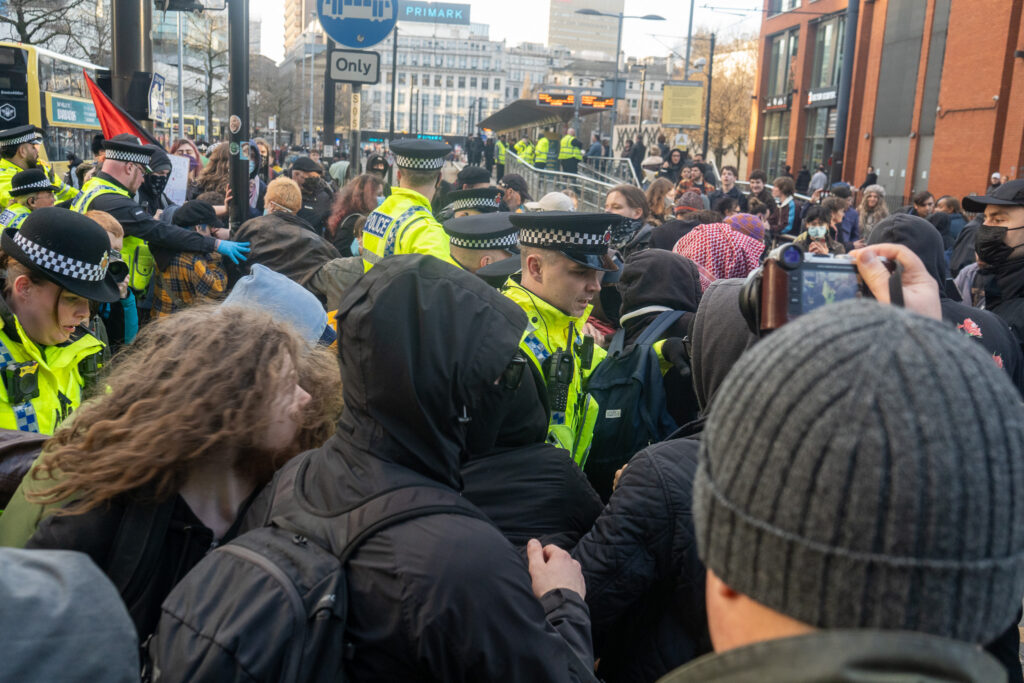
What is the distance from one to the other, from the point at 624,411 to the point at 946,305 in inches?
55.2

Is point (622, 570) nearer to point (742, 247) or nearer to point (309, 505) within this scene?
point (309, 505)

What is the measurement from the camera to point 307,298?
3604mm

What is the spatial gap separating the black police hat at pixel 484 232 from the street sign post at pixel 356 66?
5225 mm

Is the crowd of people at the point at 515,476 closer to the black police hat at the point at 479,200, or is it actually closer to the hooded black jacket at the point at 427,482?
the hooded black jacket at the point at 427,482

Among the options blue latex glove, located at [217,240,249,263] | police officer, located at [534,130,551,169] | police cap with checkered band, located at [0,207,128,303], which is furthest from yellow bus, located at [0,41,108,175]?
police cap with checkered band, located at [0,207,128,303]

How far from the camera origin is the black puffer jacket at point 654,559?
2324 mm

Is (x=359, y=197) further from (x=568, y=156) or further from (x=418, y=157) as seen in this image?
(x=568, y=156)

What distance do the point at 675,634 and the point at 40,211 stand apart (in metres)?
2.79

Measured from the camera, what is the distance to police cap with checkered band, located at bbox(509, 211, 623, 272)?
3.71m

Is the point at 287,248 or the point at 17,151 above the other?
the point at 17,151

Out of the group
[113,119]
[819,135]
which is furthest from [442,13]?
[113,119]

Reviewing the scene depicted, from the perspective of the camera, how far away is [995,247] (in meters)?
5.44

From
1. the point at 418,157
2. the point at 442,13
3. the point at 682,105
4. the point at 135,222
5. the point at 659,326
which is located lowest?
the point at 659,326

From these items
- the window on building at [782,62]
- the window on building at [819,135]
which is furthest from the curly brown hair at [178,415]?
the window on building at [782,62]
